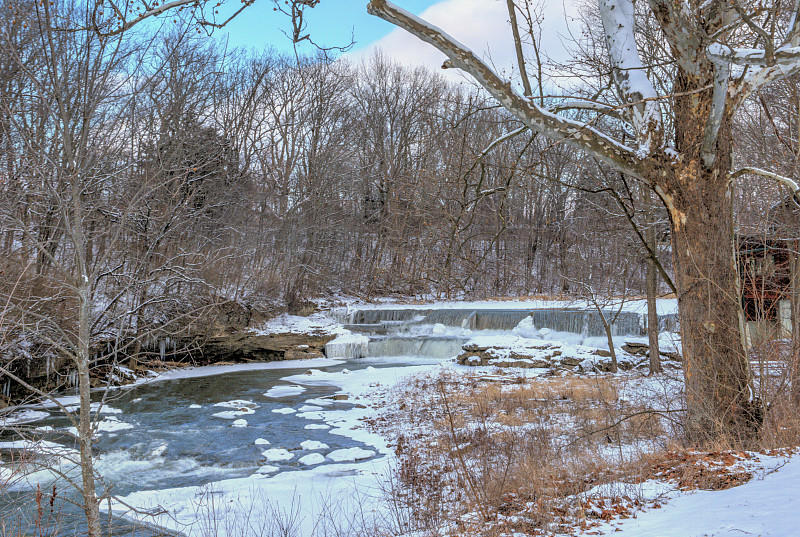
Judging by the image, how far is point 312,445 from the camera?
9.53 meters

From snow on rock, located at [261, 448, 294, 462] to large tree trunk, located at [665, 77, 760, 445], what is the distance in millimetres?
6117

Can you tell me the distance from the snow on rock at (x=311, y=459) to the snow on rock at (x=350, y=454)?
15cm

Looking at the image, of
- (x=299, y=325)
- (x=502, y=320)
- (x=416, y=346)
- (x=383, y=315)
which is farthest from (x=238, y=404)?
(x=383, y=315)

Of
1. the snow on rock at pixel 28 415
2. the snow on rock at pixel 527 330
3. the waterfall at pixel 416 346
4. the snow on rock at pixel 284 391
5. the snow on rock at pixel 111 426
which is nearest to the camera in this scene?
the snow on rock at pixel 111 426

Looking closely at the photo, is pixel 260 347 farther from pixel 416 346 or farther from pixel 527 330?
pixel 527 330

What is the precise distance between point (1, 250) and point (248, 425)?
5.80 meters

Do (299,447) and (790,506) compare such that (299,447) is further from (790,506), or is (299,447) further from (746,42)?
(746,42)

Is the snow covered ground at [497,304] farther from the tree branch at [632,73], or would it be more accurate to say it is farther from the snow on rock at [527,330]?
the tree branch at [632,73]

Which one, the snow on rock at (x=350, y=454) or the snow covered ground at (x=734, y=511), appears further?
the snow on rock at (x=350, y=454)

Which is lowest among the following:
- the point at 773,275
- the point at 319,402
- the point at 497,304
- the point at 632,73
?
the point at 319,402

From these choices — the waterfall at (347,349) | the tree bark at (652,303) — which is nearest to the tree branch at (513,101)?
the tree bark at (652,303)

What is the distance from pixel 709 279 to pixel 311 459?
248 inches

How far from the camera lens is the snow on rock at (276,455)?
8.87m

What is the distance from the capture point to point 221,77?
93.1 ft
